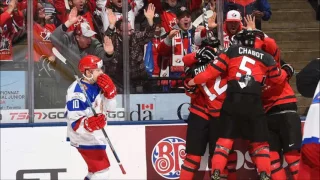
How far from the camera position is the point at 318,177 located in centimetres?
356

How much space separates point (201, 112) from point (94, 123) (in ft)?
3.81

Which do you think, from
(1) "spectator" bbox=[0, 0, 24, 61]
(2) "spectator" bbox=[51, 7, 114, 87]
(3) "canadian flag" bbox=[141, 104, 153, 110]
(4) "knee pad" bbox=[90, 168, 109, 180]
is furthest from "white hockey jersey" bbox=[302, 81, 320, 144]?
(1) "spectator" bbox=[0, 0, 24, 61]

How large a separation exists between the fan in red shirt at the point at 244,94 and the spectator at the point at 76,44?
102 cm

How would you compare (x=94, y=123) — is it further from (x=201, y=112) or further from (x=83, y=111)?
(x=201, y=112)

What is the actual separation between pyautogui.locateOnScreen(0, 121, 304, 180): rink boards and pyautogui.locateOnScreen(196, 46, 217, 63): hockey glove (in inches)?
27.2

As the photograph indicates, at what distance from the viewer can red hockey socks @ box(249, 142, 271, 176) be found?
5.80m

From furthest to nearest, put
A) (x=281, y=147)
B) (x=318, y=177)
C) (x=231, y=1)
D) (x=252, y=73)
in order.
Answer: (x=231, y=1)
(x=281, y=147)
(x=252, y=73)
(x=318, y=177)

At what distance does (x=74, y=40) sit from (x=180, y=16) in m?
1.04

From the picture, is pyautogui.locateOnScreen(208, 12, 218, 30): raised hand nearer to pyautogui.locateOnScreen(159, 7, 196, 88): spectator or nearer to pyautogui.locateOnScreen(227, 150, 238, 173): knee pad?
pyautogui.locateOnScreen(159, 7, 196, 88): spectator

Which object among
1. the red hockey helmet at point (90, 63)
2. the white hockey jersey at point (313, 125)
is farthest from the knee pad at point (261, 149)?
the white hockey jersey at point (313, 125)

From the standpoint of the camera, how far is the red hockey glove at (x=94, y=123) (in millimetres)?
5340

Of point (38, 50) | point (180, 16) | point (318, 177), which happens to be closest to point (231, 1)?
point (180, 16)

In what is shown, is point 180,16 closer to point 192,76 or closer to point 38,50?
point 192,76

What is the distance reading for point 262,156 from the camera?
5852 millimetres
